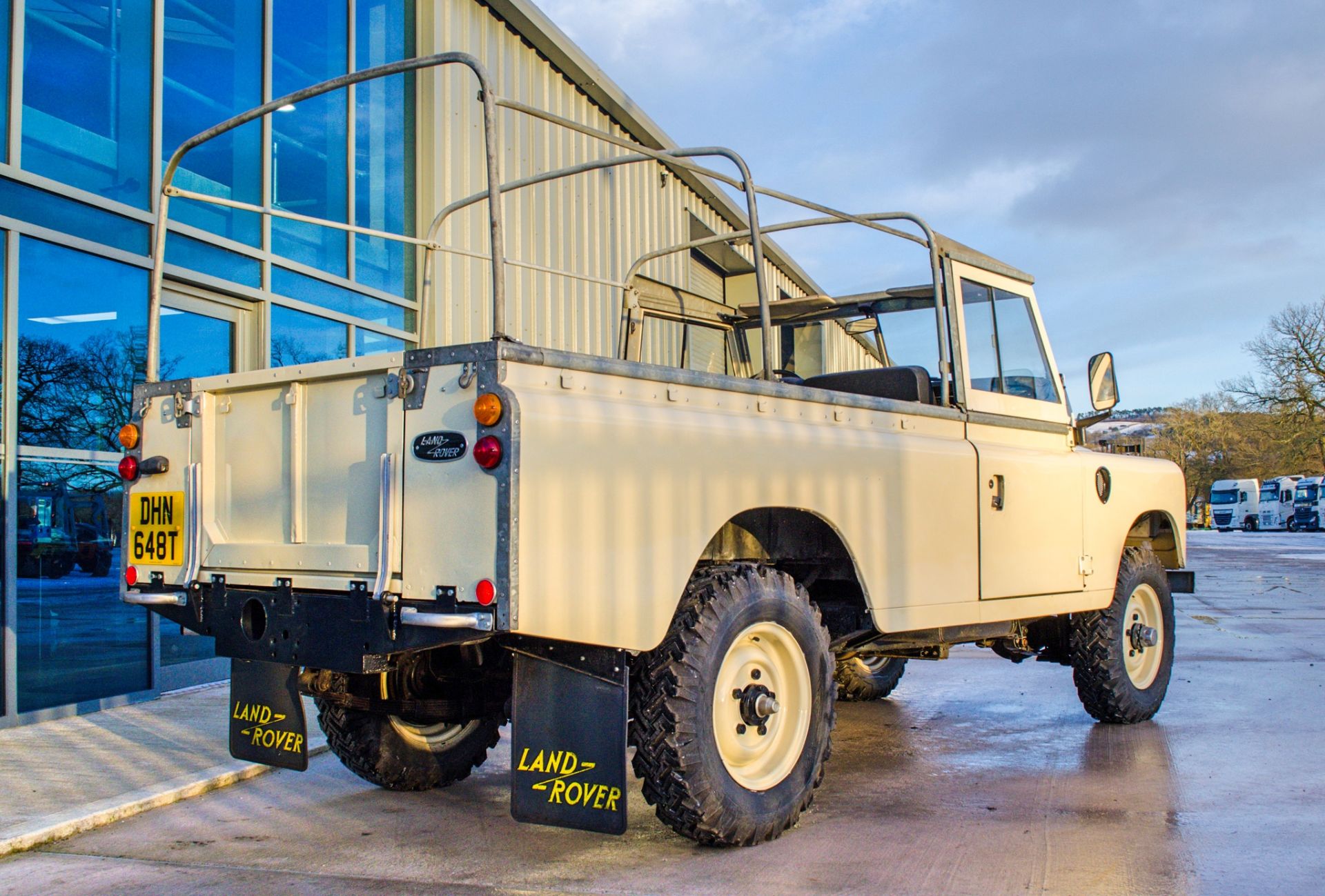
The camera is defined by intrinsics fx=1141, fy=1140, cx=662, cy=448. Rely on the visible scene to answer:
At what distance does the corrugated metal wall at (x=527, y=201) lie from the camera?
1048 centimetres

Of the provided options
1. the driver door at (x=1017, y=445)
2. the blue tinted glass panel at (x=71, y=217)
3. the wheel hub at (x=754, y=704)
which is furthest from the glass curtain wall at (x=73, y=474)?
the driver door at (x=1017, y=445)

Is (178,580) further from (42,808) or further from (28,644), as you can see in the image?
(28,644)

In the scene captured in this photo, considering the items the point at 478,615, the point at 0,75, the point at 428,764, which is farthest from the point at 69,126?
the point at 478,615

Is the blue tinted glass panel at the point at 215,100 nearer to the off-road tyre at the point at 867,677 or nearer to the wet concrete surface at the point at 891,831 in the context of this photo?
the wet concrete surface at the point at 891,831

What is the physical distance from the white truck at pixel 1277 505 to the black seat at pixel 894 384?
2366 inches

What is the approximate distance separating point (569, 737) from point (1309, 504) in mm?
60877

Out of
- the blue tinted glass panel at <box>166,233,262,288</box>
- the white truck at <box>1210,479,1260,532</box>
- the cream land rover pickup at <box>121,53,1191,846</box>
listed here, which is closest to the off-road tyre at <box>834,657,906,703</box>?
the cream land rover pickup at <box>121,53,1191,846</box>

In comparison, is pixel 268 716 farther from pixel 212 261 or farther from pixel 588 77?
pixel 588 77

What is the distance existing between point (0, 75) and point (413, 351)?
15.1 feet

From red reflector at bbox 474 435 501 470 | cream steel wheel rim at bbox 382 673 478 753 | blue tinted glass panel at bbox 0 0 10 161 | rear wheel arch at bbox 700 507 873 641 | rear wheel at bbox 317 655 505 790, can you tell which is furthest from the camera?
blue tinted glass panel at bbox 0 0 10 161

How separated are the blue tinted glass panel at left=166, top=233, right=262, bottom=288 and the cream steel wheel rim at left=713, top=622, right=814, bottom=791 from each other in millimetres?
5314

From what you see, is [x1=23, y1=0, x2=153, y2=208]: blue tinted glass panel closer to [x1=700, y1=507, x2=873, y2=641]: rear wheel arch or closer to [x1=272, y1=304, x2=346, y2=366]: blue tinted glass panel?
[x1=272, y1=304, x2=346, y2=366]: blue tinted glass panel

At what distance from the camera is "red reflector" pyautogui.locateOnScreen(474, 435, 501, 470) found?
3447 millimetres

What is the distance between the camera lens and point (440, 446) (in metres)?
3.61
